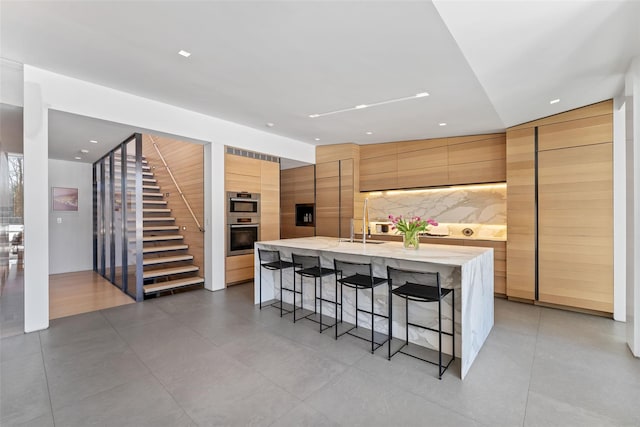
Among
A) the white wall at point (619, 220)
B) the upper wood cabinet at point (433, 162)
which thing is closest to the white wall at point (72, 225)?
the upper wood cabinet at point (433, 162)

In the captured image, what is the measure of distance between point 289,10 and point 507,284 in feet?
15.5

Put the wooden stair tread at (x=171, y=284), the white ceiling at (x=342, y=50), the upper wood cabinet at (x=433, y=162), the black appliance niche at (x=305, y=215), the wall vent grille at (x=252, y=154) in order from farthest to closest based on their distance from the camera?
1. the black appliance niche at (x=305, y=215)
2. the wall vent grille at (x=252, y=154)
3. the upper wood cabinet at (x=433, y=162)
4. the wooden stair tread at (x=171, y=284)
5. the white ceiling at (x=342, y=50)

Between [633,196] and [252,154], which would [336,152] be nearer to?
[252,154]

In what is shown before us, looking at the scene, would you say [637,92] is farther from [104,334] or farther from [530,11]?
[104,334]

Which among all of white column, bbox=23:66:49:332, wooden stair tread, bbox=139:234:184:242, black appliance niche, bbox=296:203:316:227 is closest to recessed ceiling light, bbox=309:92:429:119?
black appliance niche, bbox=296:203:316:227

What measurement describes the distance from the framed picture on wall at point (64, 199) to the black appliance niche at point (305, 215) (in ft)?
16.6

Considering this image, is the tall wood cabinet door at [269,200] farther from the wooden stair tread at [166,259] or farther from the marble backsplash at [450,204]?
the marble backsplash at [450,204]

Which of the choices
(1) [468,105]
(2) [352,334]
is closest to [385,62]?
(1) [468,105]

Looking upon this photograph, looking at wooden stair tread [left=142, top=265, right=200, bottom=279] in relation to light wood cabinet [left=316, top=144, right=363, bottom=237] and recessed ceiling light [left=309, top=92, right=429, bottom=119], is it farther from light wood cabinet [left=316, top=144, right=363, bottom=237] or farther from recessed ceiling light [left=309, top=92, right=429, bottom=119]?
recessed ceiling light [left=309, top=92, right=429, bottom=119]

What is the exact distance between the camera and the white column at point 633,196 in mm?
2658

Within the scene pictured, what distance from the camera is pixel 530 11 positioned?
1.99m

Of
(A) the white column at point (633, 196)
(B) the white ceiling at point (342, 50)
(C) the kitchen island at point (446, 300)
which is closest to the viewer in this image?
(B) the white ceiling at point (342, 50)

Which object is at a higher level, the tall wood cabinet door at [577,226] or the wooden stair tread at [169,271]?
the tall wood cabinet door at [577,226]

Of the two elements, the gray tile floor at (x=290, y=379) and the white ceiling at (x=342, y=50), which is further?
the white ceiling at (x=342, y=50)
